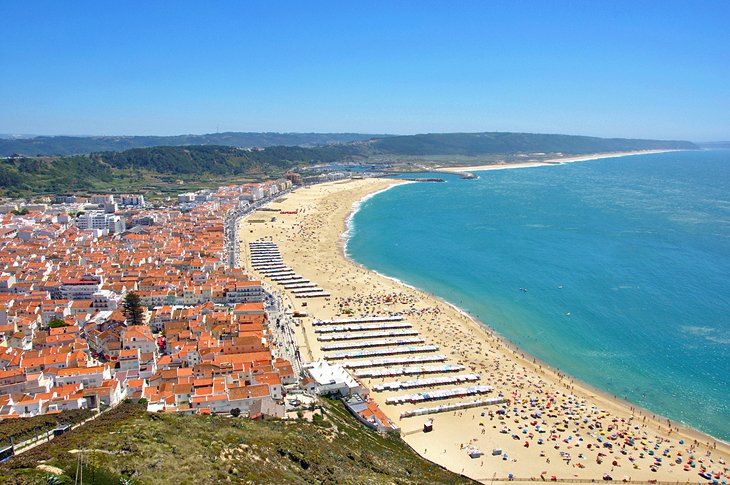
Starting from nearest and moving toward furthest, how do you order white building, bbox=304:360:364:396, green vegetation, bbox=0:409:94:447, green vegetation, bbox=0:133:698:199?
green vegetation, bbox=0:409:94:447 < white building, bbox=304:360:364:396 < green vegetation, bbox=0:133:698:199

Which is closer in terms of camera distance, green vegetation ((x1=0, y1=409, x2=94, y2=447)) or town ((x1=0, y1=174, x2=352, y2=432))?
green vegetation ((x1=0, y1=409, x2=94, y2=447))

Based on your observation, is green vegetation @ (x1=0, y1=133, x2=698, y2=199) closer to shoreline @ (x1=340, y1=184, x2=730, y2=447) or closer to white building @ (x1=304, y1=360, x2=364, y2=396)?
shoreline @ (x1=340, y1=184, x2=730, y2=447)

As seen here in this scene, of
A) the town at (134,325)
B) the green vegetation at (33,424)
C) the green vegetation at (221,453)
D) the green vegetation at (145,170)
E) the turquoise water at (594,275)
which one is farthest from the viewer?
the green vegetation at (145,170)

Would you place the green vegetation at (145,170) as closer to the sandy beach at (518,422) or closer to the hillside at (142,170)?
the hillside at (142,170)

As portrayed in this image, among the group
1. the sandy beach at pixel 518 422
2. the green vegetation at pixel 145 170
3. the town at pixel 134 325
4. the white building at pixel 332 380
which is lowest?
the sandy beach at pixel 518 422

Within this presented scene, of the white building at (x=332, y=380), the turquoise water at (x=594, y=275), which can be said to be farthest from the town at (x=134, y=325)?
the turquoise water at (x=594, y=275)

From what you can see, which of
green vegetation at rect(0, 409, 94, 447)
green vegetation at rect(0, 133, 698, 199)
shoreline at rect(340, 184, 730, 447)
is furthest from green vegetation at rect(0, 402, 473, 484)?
green vegetation at rect(0, 133, 698, 199)

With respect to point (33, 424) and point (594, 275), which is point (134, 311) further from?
point (594, 275)

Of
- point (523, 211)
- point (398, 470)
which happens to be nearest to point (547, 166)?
point (523, 211)
